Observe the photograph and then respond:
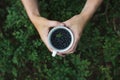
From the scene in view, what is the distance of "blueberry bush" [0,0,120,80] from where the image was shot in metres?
2.50

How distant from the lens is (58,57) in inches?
99.0

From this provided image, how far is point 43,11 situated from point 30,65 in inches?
16.1

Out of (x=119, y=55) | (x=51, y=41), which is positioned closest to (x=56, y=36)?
(x=51, y=41)

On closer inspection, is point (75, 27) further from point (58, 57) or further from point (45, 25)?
point (58, 57)

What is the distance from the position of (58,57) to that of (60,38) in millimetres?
591

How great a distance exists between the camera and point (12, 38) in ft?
8.57

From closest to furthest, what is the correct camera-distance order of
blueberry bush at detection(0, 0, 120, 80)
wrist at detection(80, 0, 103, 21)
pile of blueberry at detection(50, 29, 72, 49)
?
pile of blueberry at detection(50, 29, 72, 49) → wrist at detection(80, 0, 103, 21) → blueberry bush at detection(0, 0, 120, 80)

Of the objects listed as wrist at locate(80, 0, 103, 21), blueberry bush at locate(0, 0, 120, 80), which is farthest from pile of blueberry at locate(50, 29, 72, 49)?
blueberry bush at locate(0, 0, 120, 80)

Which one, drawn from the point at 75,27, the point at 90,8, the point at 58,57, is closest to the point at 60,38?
the point at 75,27

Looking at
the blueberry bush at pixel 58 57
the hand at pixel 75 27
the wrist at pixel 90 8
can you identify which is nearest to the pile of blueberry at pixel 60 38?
the hand at pixel 75 27

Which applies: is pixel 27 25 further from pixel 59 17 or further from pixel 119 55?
pixel 119 55

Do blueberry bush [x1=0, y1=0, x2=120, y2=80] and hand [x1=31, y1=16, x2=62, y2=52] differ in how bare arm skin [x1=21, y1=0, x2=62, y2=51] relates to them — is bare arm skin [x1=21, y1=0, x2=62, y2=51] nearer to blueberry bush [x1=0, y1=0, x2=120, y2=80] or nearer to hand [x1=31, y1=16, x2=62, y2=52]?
hand [x1=31, y1=16, x2=62, y2=52]

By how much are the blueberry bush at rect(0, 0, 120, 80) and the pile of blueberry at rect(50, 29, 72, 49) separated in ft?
1.83

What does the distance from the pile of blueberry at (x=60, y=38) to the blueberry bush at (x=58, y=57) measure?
558 millimetres
